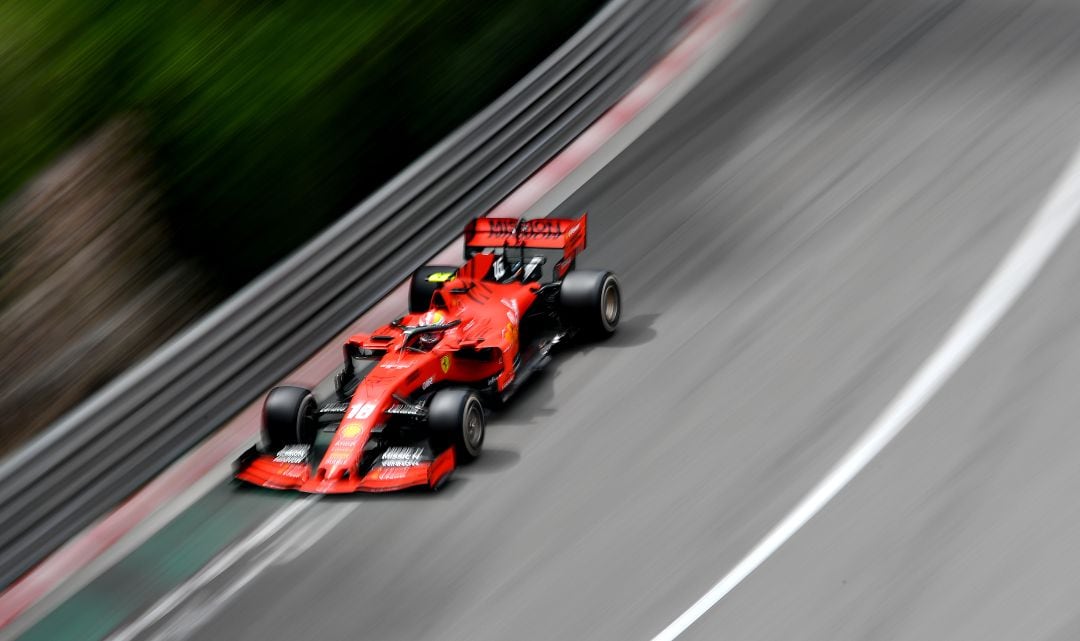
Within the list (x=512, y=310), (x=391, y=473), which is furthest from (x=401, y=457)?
(x=512, y=310)

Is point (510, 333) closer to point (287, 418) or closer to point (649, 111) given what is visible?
point (287, 418)

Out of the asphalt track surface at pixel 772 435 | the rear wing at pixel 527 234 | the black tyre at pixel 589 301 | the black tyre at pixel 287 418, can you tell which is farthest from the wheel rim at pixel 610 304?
the black tyre at pixel 287 418

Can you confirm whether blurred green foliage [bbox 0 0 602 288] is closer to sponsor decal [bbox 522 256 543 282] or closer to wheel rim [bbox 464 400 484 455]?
sponsor decal [bbox 522 256 543 282]

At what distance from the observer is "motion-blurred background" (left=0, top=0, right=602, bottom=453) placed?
1126 centimetres

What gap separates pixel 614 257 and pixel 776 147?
240cm

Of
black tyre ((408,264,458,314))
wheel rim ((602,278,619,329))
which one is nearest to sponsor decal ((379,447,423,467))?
black tyre ((408,264,458,314))

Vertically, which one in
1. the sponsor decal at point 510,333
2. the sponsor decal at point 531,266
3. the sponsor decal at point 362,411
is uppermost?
the sponsor decal at point 531,266

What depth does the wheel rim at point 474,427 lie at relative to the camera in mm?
10180

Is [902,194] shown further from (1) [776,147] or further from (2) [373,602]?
(2) [373,602]

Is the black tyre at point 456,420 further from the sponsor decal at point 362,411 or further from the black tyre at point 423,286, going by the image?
the black tyre at point 423,286

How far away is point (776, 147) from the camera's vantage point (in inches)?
565

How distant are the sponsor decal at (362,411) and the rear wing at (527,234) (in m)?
2.36

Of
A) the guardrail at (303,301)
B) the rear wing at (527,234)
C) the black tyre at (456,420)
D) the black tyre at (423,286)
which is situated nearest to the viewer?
the guardrail at (303,301)

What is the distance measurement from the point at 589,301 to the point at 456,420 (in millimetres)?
1929
